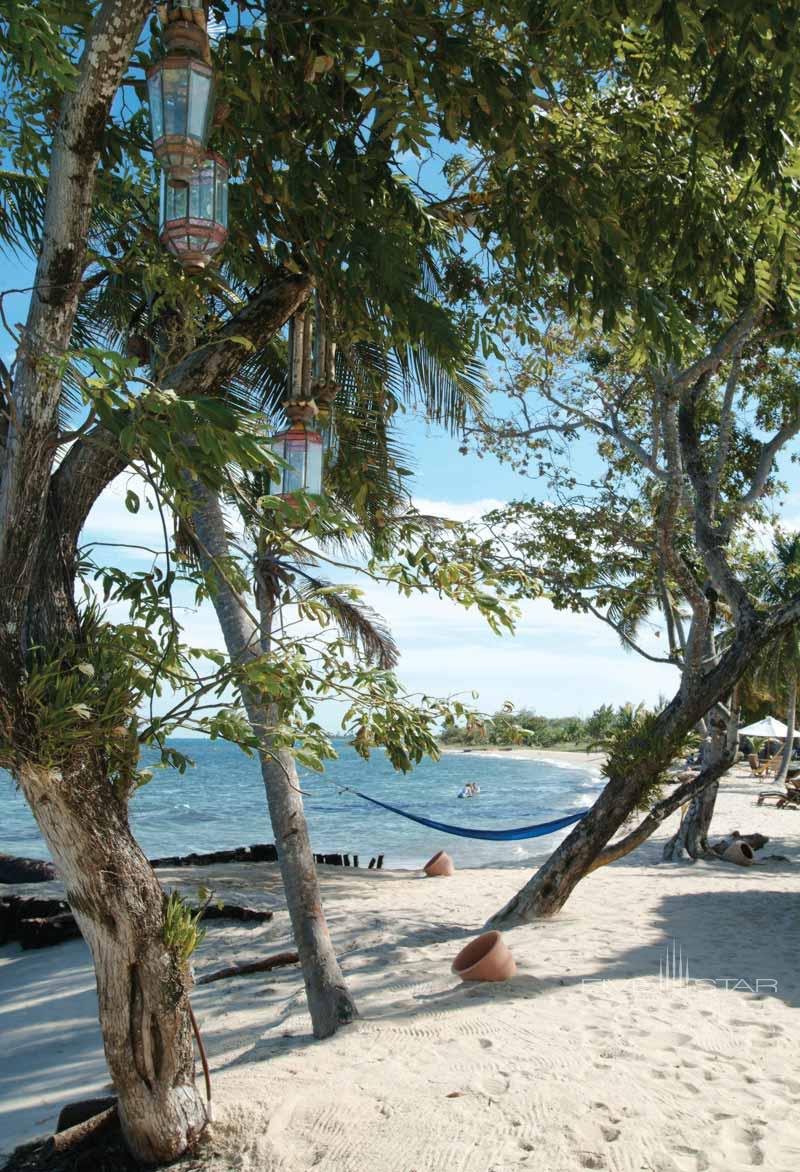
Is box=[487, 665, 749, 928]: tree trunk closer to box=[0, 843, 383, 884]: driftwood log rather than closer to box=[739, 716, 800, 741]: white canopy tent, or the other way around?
box=[0, 843, 383, 884]: driftwood log

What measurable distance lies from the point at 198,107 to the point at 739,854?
9.94 meters

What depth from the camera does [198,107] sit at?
6.48 feet

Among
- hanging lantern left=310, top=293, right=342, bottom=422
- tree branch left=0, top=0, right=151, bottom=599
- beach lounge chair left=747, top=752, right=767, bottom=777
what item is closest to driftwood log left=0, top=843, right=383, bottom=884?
hanging lantern left=310, top=293, right=342, bottom=422

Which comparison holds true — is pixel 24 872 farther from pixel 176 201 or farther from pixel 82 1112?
pixel 176 201

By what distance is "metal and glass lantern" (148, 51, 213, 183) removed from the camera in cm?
196

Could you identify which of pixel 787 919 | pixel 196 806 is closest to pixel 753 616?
pixel 787 919

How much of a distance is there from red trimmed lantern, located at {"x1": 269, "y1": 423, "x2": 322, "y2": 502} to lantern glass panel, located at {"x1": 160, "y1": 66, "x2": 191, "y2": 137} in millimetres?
735

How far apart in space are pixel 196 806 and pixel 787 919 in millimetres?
27842

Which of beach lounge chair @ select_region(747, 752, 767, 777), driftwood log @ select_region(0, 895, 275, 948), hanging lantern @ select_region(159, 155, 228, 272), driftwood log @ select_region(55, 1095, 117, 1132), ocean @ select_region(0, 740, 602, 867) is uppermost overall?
hanging lantern @ select_region(159, 155, 228, 272)

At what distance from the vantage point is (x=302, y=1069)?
140 inches

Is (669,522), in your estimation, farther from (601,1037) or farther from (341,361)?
(601,1037)

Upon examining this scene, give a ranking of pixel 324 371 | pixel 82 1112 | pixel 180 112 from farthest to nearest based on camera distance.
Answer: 1. pixel 82 1112
2. pixel 324 371
3. pixel 180 112

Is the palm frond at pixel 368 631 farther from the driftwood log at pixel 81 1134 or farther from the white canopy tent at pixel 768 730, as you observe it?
the white canopy tent at pixel 768 730

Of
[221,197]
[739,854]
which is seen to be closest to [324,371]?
[221,197]
